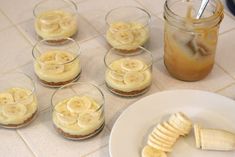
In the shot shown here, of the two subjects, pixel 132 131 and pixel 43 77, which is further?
pixel 43 77

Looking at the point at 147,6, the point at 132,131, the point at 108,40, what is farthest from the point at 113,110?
the point at 147,6

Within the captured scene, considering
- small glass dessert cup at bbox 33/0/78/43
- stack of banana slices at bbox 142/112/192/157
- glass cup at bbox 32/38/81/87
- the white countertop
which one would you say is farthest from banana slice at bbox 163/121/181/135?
small glass dessert cup at bbox 33/0/78/43

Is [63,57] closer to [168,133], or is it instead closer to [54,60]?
[54,60]

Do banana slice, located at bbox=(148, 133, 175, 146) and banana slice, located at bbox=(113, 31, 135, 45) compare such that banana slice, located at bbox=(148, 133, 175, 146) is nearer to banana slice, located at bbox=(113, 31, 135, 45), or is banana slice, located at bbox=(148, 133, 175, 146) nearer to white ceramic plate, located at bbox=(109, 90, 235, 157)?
white ceramic plate, located at bbox=(109, 90, 235, 157)

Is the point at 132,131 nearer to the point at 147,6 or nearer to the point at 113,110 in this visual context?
the point at 113,110

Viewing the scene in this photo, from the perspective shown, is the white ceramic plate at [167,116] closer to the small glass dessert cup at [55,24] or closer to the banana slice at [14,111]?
the banana slice at [14,111]

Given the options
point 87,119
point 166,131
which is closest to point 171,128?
point 166,131

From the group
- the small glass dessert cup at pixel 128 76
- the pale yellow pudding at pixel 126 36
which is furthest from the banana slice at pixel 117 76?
the pale yellow pudding at pixel 126 36
